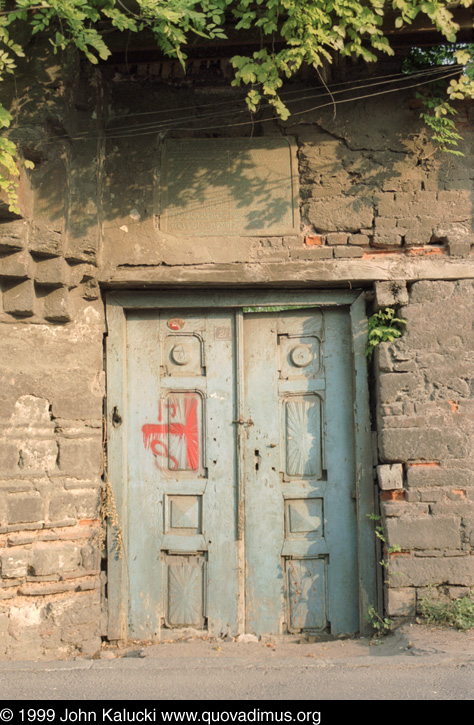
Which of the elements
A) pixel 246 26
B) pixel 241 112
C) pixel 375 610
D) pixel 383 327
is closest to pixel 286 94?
pixel 241 112

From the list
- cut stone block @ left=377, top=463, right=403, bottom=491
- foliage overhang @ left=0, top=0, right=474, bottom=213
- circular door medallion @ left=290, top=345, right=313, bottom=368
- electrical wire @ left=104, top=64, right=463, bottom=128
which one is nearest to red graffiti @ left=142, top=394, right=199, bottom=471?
circular door medallion @ left=290, top=345, right=313, bottom=368

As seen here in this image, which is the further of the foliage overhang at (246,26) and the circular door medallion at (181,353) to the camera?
the circular door medallion at (181,353)

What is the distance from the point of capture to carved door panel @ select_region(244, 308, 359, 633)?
4109 mm

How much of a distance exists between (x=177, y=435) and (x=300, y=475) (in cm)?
85

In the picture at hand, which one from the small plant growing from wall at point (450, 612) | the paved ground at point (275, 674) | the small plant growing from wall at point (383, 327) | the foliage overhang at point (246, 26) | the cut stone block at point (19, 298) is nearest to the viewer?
the paved ground at point (275, 674)

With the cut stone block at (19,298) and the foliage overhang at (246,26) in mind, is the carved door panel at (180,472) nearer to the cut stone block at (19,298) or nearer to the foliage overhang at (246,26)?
the cut stone block at (19,298)

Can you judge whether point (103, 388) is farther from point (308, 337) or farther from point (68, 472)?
point (308, 337)

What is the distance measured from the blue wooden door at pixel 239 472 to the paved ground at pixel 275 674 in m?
0.39

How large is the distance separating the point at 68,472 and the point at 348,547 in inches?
72.2

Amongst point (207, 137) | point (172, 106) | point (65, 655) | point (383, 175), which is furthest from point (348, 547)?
point (172, 106)

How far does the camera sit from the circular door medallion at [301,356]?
14.0 ft

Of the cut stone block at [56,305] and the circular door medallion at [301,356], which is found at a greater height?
the cut stone block at [56,305]

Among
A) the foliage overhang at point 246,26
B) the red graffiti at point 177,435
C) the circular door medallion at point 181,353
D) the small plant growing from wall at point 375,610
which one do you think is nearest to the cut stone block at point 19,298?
the foliage overhang at point 246,26

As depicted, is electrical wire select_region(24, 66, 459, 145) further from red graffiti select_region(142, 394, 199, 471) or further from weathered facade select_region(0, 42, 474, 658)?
red graffiti select_region(142, 394, 199, 471)
